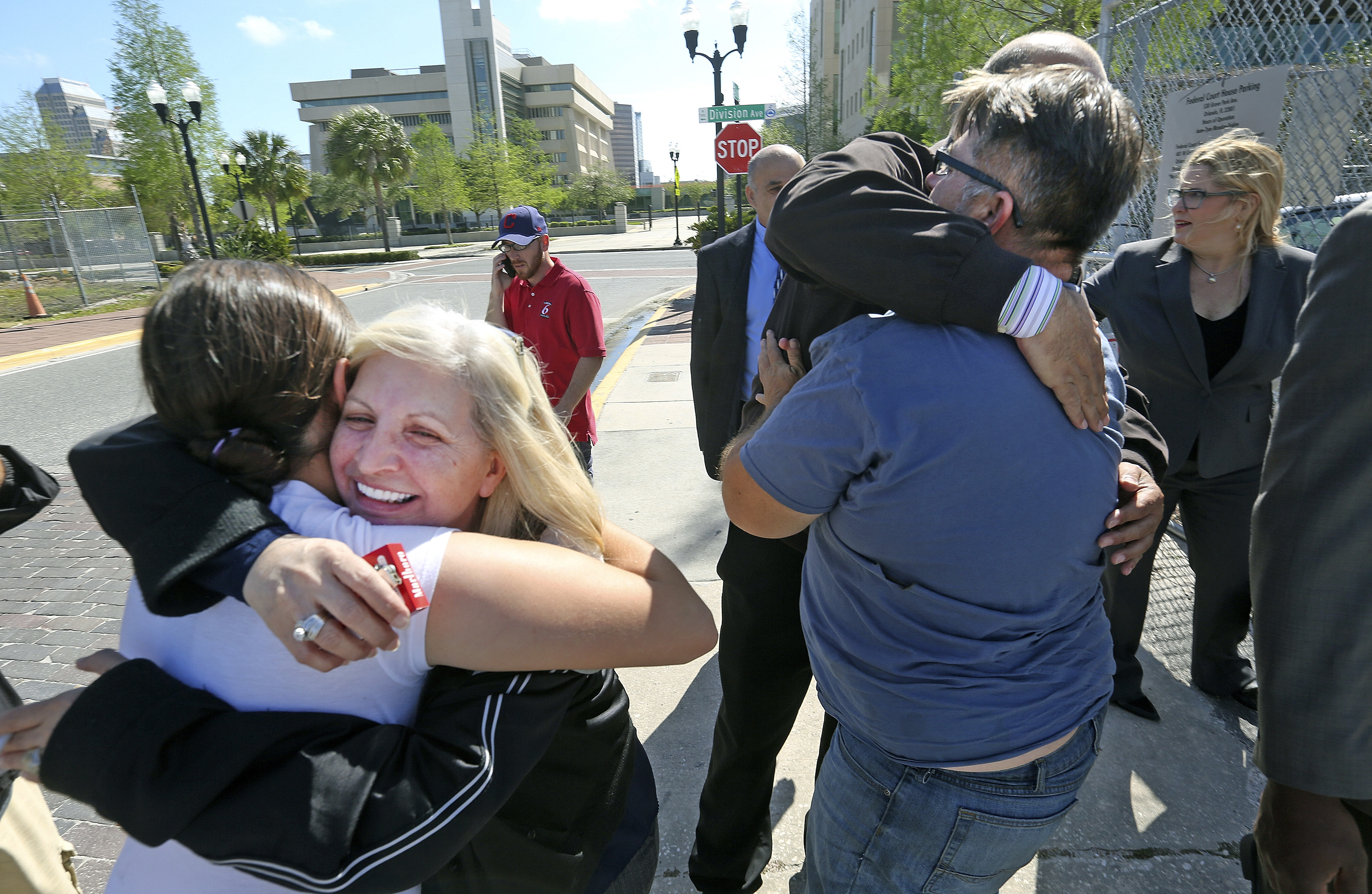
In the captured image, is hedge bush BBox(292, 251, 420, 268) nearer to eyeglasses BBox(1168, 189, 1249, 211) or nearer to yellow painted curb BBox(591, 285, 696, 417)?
yellow painted curb BBox(591, 285, 696, 417)

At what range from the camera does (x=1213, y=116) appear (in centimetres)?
378

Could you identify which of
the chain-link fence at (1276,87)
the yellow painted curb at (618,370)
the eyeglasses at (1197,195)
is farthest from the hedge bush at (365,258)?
the eyeglasses at (1197,195)

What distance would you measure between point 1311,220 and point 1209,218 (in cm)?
154

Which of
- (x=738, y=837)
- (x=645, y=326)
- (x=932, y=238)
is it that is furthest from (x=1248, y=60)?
(x=645, y=326)

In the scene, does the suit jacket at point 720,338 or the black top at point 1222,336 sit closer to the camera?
the suit jacket at point 720,338

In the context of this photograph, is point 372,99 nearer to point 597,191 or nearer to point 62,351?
point 597,191

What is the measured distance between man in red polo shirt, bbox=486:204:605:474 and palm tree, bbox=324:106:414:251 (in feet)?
150

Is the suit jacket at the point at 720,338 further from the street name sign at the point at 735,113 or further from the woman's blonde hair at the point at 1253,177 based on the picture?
the street name sign at the point at 735,113

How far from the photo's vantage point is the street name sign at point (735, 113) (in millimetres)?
11305

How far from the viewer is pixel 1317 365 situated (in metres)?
1.07

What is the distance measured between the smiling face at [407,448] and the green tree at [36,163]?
3630cm

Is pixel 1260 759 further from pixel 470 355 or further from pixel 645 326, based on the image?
pixel 645 326

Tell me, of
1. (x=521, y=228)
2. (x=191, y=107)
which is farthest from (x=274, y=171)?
(x=521, y=228)

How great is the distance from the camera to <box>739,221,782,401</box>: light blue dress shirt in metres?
2.71
